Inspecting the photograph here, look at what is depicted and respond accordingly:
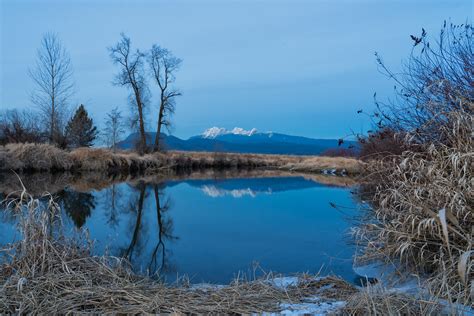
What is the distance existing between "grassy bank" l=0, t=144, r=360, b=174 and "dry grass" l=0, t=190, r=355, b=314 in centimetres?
566

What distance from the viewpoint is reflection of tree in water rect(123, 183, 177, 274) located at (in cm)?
397

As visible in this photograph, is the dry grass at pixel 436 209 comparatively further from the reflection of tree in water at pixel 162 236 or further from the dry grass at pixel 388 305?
the reflection of tree in water at pixel 162 236

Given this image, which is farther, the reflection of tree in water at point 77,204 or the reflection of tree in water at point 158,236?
the reflection of tree in water at point 77,204

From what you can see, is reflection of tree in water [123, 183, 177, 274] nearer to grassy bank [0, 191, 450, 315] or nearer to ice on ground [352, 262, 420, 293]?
grassy bank [0, 191, 450, 315]

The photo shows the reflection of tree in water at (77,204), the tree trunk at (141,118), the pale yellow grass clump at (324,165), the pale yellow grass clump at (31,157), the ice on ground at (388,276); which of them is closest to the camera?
the ice on ground at (388,276)

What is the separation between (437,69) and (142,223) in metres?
4.79

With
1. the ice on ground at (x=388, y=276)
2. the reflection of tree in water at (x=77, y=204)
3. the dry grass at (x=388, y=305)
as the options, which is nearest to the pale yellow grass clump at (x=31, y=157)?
the reflection of tree in water at (x=77, y=204)

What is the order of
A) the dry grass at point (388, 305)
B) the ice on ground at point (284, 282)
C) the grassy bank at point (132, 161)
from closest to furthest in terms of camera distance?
the dry grass at point (388, 305) < the ice on ground at point (284, 282) < the grassy bank at point (132, 161)

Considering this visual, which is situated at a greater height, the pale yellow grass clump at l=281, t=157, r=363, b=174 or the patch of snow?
the pale yellow grass clump at l=281, t=157, r=363, b=174

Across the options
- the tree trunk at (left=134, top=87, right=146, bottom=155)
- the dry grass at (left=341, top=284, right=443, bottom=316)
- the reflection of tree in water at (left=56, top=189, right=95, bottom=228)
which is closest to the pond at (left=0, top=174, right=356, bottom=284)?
the reflection of tree in water at (left=56, top=189, right=95, bottom=228)

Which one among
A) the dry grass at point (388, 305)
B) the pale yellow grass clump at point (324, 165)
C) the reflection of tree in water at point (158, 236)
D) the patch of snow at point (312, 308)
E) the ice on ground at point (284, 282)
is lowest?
the reflection of tree in water at point (158, 236)

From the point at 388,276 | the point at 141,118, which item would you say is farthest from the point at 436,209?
the point at 141,118

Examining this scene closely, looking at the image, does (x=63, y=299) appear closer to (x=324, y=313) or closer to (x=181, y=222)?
(x=324, y=313)

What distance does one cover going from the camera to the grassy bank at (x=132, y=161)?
47.9 ft
